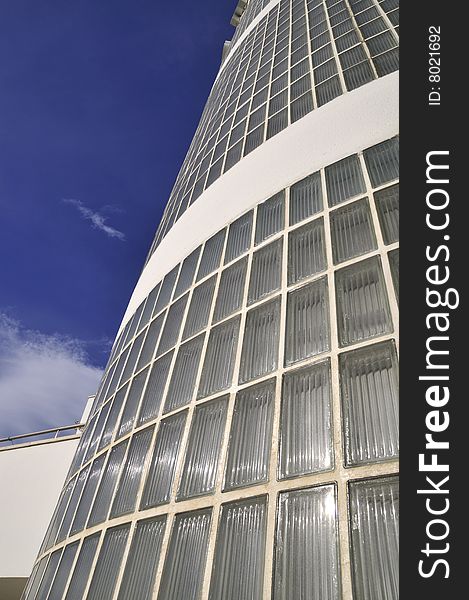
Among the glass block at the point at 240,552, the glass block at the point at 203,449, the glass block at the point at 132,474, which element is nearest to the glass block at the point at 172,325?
the glass block at the point at 132,474

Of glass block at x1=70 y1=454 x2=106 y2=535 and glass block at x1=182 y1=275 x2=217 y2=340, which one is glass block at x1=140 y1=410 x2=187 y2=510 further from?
glass block at x1=70 y1=454 x2=106 y2=535

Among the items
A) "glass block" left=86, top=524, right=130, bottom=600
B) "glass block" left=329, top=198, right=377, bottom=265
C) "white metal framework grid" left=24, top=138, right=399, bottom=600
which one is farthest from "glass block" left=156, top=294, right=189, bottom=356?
"glass block" left=329, top=198, right=377, bottom=265

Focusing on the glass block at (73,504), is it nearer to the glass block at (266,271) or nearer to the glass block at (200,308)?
the glass block at (200,308)

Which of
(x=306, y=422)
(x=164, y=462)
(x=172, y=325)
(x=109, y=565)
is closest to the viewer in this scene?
(x=306, y=422)

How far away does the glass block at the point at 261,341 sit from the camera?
3338 millimetres

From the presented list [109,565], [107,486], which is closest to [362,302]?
[109,565]

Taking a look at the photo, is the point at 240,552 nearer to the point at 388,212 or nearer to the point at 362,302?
the point at 362,302

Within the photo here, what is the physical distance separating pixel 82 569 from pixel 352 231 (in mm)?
3657

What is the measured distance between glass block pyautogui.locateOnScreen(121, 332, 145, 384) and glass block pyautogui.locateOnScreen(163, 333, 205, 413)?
1.26 m

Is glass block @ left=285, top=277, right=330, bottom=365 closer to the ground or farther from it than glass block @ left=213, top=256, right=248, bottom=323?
closer to the ground

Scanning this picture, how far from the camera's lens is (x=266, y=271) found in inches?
162

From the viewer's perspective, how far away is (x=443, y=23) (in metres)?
2.56

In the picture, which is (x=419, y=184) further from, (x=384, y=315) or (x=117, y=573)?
(x=117, y=573)

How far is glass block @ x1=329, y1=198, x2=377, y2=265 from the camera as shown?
11.5 ft
